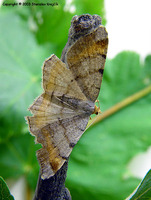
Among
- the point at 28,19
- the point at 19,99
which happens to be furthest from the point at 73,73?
the point at 28,19

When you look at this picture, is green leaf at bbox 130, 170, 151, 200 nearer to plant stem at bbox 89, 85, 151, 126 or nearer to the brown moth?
the brown moth

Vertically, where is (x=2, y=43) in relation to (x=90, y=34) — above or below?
above

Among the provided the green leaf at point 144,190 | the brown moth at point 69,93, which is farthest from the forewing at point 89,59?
the green leaf at point 144,190

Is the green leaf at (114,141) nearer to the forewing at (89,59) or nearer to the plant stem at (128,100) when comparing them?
the plant stem at (128,100)

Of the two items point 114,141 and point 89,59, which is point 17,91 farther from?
point 89,59

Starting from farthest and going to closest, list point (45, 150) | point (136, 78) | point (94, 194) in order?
point (136, 78), point (94, 194), point (45, 150)

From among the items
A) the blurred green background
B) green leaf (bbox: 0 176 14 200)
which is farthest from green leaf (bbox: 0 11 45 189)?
green leaf (bbox: 0 176 14 200)

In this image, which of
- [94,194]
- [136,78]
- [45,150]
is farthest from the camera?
[136,78]

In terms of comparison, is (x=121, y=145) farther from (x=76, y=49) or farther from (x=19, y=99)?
(x=76, y=49)
